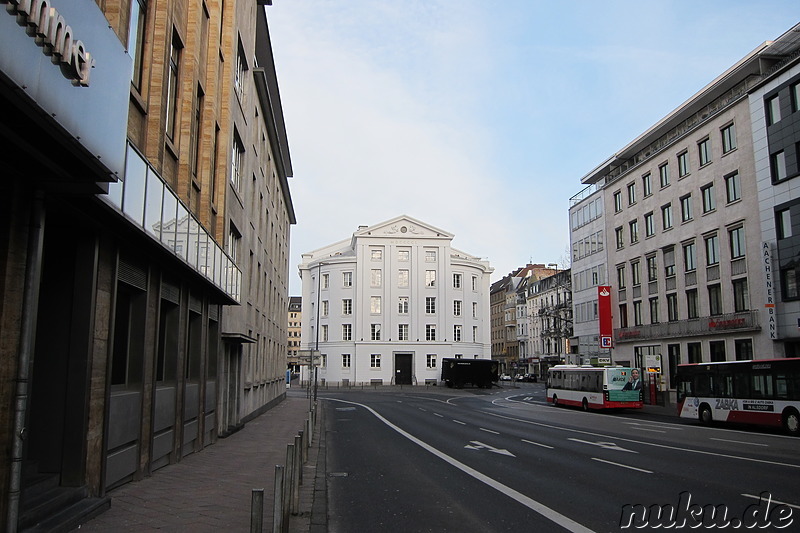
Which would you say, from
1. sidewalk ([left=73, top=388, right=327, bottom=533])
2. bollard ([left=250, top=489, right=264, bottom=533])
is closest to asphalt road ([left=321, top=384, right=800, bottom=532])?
sidewalk ([left=73, top=388, right=327, bottom=533])

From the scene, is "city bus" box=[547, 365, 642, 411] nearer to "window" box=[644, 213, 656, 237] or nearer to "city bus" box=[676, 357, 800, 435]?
"city bus" box=[676, 357, 800, 435]

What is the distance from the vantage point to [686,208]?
4162cm

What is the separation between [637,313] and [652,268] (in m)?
3.81

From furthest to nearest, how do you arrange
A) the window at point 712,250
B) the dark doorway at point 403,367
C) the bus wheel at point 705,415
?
1. the dark doorway at point 403,367
2. the window at point 712,250
3. the bus wheel at point 705,415

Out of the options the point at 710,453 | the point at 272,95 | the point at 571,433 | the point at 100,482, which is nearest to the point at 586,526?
the point at 100,482

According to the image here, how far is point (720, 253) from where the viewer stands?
37.6m

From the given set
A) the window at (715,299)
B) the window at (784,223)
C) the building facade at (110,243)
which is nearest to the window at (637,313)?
the window at (715,299)

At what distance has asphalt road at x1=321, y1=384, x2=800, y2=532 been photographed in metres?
8.64

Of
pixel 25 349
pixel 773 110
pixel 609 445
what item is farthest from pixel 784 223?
pixel 25 349

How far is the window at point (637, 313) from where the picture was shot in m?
46.8

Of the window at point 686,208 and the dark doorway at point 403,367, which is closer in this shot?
the window at point 686,208

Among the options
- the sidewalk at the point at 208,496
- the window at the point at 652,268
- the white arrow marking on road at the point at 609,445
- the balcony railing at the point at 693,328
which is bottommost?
the white arrow marking on road at the point at 609,445

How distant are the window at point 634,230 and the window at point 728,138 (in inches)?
427

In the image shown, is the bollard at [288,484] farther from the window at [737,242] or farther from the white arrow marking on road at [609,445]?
the window at [737,242]
